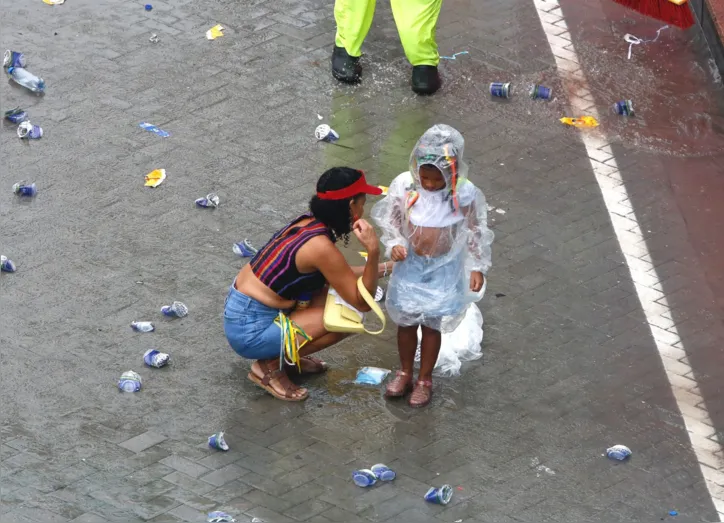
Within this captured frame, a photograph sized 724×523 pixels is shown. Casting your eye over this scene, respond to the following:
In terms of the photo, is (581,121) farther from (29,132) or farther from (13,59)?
(13,59)

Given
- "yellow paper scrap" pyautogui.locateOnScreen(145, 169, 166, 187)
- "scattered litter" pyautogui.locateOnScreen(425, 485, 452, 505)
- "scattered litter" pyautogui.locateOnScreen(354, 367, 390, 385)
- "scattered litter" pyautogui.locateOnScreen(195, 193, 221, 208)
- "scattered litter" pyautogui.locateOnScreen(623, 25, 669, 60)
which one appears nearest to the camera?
"scattered litter" pyautogui.locateOnScreen(425, 485, 452, 505)

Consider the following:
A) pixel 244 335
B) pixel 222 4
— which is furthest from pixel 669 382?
pixel 222 4

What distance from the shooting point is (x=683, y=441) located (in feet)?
21.3

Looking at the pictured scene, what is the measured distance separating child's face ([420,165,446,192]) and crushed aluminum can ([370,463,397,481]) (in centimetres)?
137

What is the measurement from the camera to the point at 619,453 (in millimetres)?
6316

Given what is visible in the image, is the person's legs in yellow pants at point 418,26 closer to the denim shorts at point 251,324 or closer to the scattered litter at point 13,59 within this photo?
the scattered litter at point 13,59

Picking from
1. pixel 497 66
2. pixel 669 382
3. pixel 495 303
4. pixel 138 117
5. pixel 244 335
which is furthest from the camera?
pixel 497 66

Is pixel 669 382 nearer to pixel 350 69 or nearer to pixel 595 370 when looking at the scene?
pixel 595 370

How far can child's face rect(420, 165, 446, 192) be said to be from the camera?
6199 mm

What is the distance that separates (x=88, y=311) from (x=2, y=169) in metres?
1.63

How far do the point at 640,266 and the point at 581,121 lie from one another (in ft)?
5.49

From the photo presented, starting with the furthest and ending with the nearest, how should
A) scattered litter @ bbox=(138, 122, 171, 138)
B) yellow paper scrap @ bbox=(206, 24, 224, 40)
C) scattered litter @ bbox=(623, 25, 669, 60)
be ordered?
scattered litter @ bbox=(623, 25, 669, 60)
yellow paper scrap @ bbox=(206, 24, 224, 40)
scattered litter @ bbox=(138, 122, 171, 138)

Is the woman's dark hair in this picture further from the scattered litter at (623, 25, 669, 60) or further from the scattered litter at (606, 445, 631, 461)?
the scattered litter at (623, 25, 669, 60)

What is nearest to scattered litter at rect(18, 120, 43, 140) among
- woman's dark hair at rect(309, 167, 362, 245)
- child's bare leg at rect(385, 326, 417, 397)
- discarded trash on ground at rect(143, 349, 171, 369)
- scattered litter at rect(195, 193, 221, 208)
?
scattered litter at rect(195, 193, 221, 208)
